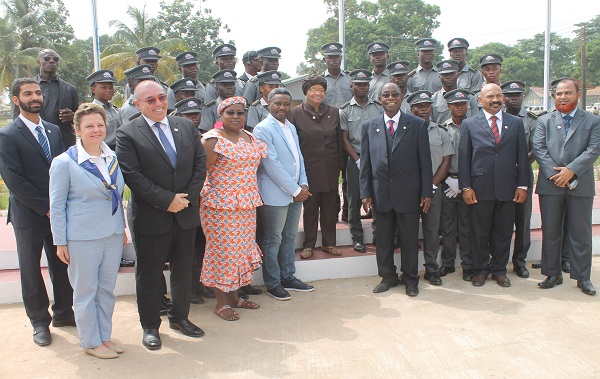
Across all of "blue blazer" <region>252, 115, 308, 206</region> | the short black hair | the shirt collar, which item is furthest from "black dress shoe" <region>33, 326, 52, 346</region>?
"blue blazer" <region>252, 115, 308, 206</region>

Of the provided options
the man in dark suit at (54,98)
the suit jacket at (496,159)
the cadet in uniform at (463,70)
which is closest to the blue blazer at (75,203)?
the man in dark suit at (54,98)

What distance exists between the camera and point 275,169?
5000 mm

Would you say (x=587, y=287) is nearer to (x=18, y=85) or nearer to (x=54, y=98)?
(x=18, y=85)

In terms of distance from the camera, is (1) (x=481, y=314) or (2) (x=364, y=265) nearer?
(1) (x=481, y=314)

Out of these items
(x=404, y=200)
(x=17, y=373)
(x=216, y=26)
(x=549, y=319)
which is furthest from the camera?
(x=216, y=26)

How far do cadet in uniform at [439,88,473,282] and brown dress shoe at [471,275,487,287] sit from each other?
11cm

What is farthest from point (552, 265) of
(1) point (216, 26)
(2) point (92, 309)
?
(1) point (216, 26)

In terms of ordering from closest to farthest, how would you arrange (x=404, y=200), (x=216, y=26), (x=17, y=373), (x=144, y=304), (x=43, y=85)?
(x=17, y=373), (x=144, y=304), (x=404, y=200), (x=43, y=85), (x=216, y=26)

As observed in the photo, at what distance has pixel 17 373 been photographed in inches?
148

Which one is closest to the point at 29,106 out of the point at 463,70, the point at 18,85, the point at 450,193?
the point at 18,85

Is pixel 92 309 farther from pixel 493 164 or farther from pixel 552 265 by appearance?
pixel 552 265

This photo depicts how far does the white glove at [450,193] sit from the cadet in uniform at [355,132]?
0.97 metres

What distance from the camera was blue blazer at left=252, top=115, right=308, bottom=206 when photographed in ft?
16.4

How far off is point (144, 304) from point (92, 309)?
0.39 meters
